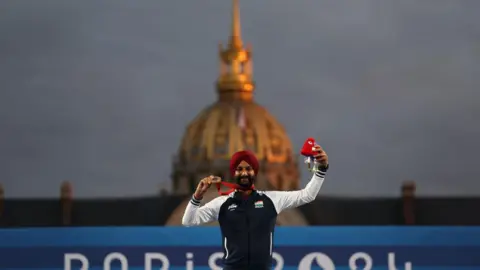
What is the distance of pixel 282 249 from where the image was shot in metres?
12.0

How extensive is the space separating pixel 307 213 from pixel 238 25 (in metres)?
65.6

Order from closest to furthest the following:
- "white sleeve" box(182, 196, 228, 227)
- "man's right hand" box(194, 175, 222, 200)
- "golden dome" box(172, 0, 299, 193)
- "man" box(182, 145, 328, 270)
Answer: "man's right hand" box(194, 175, 222, 200)
"man" box(182, 145, 328, 270)
"white sleeve" box(182, 196, 228, 227)
"golden dome" box(172, 0, 299, 193)

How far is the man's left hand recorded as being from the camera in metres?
8.68

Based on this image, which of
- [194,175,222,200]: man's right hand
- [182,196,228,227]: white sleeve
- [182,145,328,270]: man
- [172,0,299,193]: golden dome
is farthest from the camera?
[172,0,299,193]: golden dome

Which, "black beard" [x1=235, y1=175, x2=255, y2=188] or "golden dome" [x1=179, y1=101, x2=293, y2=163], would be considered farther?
Answer: "golden dome" [x1=179, y1=101, x2=293, y2=163]

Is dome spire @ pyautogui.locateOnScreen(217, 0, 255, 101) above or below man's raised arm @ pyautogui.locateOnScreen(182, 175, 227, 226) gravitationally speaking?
above

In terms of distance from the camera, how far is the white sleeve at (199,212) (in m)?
8.76

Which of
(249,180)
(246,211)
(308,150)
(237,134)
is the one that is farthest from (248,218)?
(237,134)

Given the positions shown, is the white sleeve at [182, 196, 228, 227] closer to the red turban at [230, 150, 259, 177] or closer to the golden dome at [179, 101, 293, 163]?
the red turban at [230, 150, 259, 177]

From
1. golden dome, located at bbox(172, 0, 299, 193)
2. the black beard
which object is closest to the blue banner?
the black beard

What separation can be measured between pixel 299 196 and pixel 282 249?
126 inches

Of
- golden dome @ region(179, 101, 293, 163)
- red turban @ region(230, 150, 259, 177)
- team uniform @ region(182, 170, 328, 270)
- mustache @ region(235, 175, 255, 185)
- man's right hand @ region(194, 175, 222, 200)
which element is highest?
golden dome @ region(179, 101, 293, 163)

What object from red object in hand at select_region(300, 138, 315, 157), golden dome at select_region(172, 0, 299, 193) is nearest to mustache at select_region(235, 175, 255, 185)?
red object in hand at select_region(300, 138, 315, 157)

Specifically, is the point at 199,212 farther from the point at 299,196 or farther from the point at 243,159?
the point at 299,196
